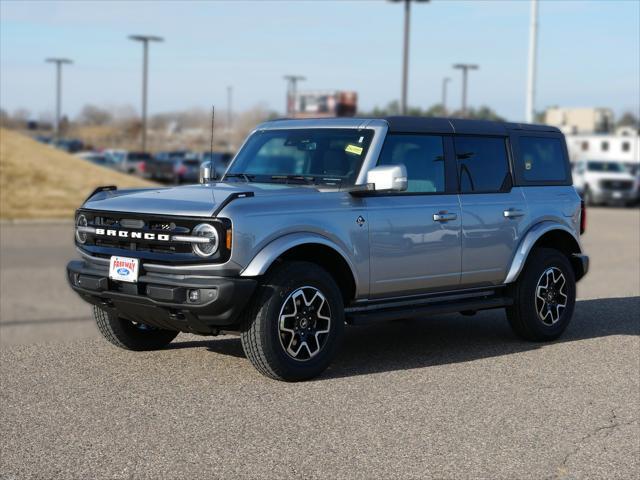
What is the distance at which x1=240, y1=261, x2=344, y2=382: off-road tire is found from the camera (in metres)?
6.88

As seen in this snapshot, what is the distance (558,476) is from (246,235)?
2.68 meters

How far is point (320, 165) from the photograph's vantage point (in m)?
7.98

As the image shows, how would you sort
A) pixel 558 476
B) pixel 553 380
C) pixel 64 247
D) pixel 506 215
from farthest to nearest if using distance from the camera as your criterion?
1. pixel 64 247
2. pixel 506 215
3. pixel 553 380
4. pixel 558 476

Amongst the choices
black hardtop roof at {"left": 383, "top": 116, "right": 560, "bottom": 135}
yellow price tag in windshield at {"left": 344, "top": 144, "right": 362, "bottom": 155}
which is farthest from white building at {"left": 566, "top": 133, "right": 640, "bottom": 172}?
yellow price tag in windshield at {"left": 344, "top": 144, "right": 362, "bottom": 155}

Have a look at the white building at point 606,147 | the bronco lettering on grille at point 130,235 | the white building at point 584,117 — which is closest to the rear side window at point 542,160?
the bronco lettering on grille at point 130,235

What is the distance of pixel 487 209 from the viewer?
338 inches

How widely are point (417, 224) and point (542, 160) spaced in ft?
7.06

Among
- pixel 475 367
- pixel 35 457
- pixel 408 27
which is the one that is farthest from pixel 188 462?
pixel 408 27

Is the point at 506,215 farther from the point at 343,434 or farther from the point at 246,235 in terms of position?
the point at 343,434

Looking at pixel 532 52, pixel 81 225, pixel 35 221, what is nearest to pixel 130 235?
pixel 81 225

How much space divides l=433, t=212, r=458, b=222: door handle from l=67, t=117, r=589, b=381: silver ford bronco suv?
0.01 m

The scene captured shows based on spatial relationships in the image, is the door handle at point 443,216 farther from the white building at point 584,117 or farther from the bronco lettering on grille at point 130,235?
the white building at point 584,117

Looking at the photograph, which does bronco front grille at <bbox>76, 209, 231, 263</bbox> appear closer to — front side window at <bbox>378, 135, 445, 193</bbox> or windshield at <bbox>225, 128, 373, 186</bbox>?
windshield at <bbox>225, 128, 373, 186</bbox>

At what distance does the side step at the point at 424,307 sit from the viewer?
25.0 ft
